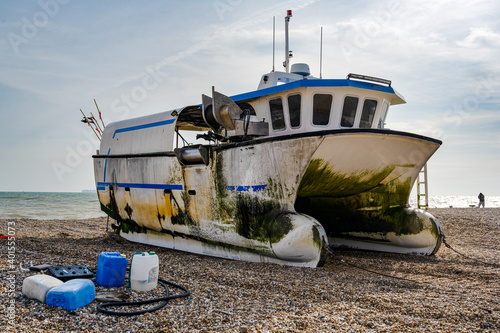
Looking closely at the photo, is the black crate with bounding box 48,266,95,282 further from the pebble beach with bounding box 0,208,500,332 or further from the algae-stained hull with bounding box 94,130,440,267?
the algae-stained hull with bounding box 94,130,440,267

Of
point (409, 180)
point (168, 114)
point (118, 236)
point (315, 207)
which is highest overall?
point (168, 114)

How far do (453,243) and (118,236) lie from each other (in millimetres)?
8243

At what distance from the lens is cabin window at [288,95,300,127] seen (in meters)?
7.24

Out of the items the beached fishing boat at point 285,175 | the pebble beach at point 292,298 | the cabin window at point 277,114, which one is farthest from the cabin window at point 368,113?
the pebble beach at point 292,298

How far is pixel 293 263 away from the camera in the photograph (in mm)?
6387

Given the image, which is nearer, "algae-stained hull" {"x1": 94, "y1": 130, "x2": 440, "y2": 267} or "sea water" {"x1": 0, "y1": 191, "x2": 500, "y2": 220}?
"algae-stained hull" {"x1": 94, "y1": 130, "x2": 440, "y2": 267}

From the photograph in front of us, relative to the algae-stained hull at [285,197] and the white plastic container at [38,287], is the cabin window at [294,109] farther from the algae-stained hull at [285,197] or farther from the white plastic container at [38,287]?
the white plastic container at [38,287]

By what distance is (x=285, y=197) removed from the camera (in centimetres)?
653

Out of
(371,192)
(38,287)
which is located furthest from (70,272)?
(371,192)

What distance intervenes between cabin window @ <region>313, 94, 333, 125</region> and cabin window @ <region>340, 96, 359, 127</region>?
0.30 meters

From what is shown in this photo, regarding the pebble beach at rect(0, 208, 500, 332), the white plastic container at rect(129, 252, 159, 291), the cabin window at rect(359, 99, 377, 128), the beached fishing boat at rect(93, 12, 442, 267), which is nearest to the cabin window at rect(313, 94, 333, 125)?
the beached fishing boat at rect(93, 12, 442, 267)

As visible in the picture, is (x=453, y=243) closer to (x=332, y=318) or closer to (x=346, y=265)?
(x=346, y=265)

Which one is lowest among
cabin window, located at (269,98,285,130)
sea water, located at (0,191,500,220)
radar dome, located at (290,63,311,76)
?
sea water, located at (0,191,500,220)

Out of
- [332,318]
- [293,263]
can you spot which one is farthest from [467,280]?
[332,318]
